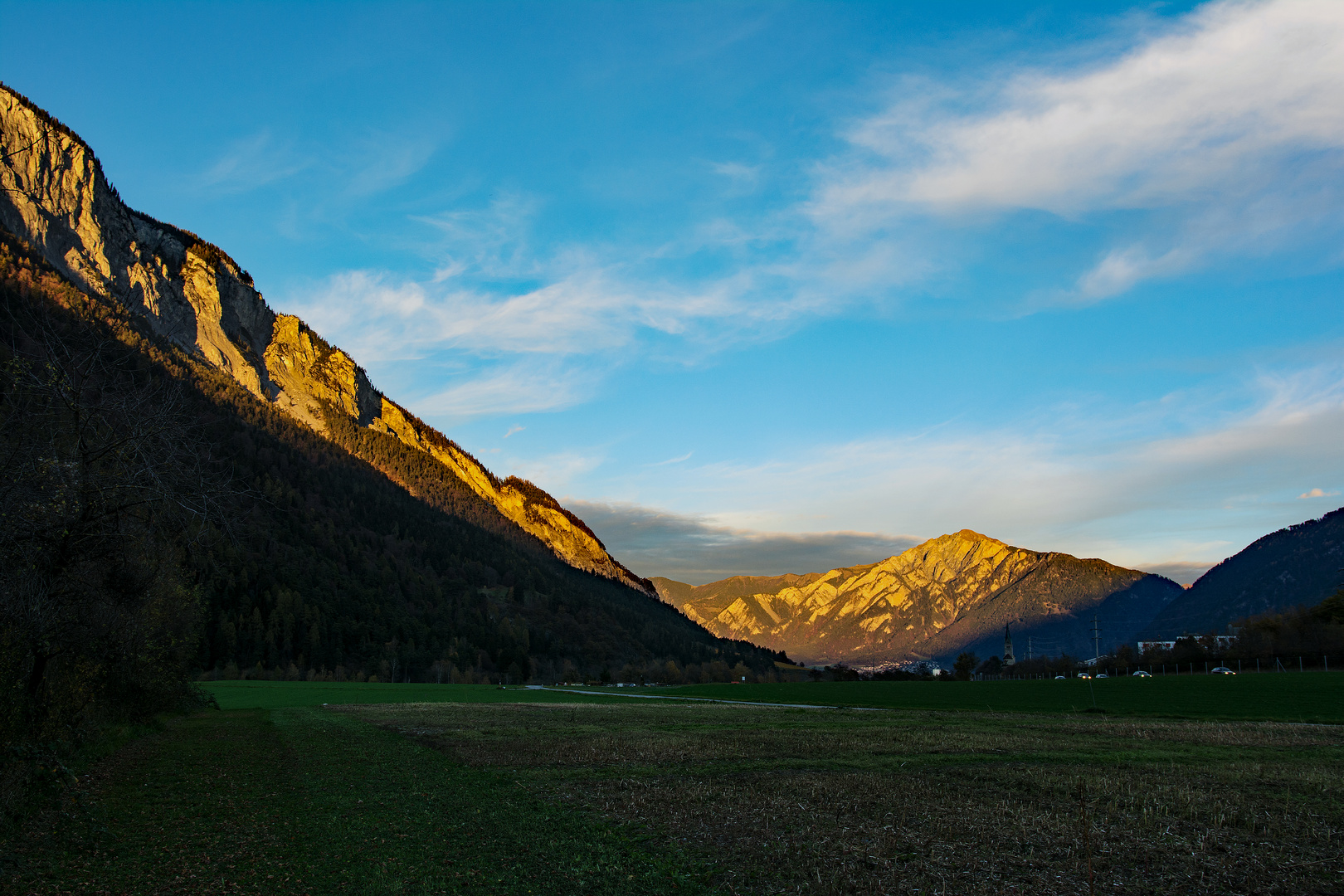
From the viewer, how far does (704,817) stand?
47.5 feet

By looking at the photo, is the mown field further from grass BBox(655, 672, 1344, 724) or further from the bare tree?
grass BBox(655, 672, 1344, 724)

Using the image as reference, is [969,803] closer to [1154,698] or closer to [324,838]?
[324,838]

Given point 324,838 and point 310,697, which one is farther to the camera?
point 310,697

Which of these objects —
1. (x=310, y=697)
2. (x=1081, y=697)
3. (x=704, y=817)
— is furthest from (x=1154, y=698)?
(x=310, y=697)

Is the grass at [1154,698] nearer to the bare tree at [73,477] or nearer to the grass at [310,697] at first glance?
the grass at [310,697]

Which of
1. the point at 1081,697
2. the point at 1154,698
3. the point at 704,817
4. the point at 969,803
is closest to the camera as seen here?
the point at 704,817

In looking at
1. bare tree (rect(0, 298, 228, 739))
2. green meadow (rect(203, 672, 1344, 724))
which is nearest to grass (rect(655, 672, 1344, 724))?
green meadow (rect(203, 672, 1344, 724))

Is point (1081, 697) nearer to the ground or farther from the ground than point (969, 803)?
nearer to the ground

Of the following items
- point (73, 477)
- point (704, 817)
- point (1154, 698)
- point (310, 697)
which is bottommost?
point (310, 697)

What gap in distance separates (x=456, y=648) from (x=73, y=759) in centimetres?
16255

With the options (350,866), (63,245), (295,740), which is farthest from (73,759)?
(63,245)

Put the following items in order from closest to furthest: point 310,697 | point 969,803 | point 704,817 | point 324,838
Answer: point 324,838 < point 704,817 < point 969,803 < point 310,697

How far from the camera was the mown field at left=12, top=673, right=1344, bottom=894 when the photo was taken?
1047 cm

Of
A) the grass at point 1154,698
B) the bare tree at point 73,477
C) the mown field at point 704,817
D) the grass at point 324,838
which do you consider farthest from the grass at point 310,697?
the bare tree at point 73,477
